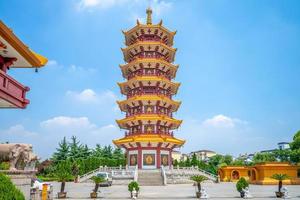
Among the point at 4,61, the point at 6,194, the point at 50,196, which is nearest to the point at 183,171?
the point at 50,196

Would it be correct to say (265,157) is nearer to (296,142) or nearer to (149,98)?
(296,142)

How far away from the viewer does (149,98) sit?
147ft

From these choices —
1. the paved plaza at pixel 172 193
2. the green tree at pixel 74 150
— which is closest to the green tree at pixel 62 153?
the green tree at pixel 74 150

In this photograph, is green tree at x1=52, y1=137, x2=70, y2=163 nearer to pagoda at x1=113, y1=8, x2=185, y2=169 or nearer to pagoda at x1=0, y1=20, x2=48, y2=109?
pagoda at x1=113, y1=8, x2=185, y2=169

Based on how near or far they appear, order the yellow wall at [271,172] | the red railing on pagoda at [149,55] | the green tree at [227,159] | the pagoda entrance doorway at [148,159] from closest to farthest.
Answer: the yellow wall at [271,172]
the pagoda entrance doorway at [148,159]
the red railing on pagoda at [149,55]
the green tree at [227,159]

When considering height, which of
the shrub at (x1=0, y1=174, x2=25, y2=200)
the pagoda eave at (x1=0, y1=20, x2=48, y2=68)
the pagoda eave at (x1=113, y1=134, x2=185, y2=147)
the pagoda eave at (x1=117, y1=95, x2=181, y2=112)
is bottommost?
the shrub at (x1=0, y1=174, x2=25, y2=200)

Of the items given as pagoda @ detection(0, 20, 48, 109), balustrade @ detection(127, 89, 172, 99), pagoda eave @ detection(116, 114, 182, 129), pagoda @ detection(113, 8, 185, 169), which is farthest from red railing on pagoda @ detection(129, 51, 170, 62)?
pagoda @ detection(0, 20, 48, 109)

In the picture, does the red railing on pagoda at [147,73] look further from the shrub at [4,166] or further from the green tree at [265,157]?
the green tree at [265,157]

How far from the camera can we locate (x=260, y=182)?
41.9 m

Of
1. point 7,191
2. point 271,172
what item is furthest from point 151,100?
point 7,191

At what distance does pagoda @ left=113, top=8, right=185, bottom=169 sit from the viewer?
144ft

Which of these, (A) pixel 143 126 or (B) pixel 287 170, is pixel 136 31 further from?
(B) pixel 287 170

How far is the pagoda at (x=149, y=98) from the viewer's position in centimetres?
4394

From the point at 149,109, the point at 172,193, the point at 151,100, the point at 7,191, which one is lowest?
the point at 172,193
